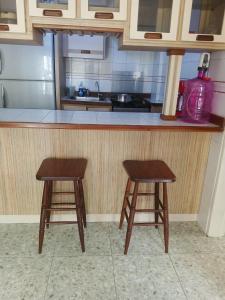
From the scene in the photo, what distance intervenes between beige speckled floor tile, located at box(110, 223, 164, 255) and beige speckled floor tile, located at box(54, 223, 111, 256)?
0.18 feet

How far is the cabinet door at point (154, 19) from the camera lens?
5.40 ft

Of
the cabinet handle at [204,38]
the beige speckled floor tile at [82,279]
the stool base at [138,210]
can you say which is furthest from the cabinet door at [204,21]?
the beige speckled floor tile at [82,279]

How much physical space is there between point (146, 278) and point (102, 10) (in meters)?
1.78

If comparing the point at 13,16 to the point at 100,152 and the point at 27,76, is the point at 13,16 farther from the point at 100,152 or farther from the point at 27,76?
the point at 27,76

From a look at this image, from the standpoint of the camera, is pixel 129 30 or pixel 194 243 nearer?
pixel 129 30

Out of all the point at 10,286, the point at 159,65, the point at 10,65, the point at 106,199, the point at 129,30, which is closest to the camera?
the point at 10,286

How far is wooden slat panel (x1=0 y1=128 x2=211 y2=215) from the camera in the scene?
1926 mm

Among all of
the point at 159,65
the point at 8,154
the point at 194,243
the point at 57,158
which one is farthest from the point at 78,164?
the point at 159,65

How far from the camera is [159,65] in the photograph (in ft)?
12.2

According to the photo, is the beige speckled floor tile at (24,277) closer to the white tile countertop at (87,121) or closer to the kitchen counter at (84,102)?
the white tile countertop at (87,121)

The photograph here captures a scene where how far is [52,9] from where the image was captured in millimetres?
1577

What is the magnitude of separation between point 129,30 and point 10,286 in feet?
5.94

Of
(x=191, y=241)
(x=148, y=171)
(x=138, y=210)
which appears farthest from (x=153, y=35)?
(x=191, y=241)

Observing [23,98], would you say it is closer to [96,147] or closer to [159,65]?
[96,147]
